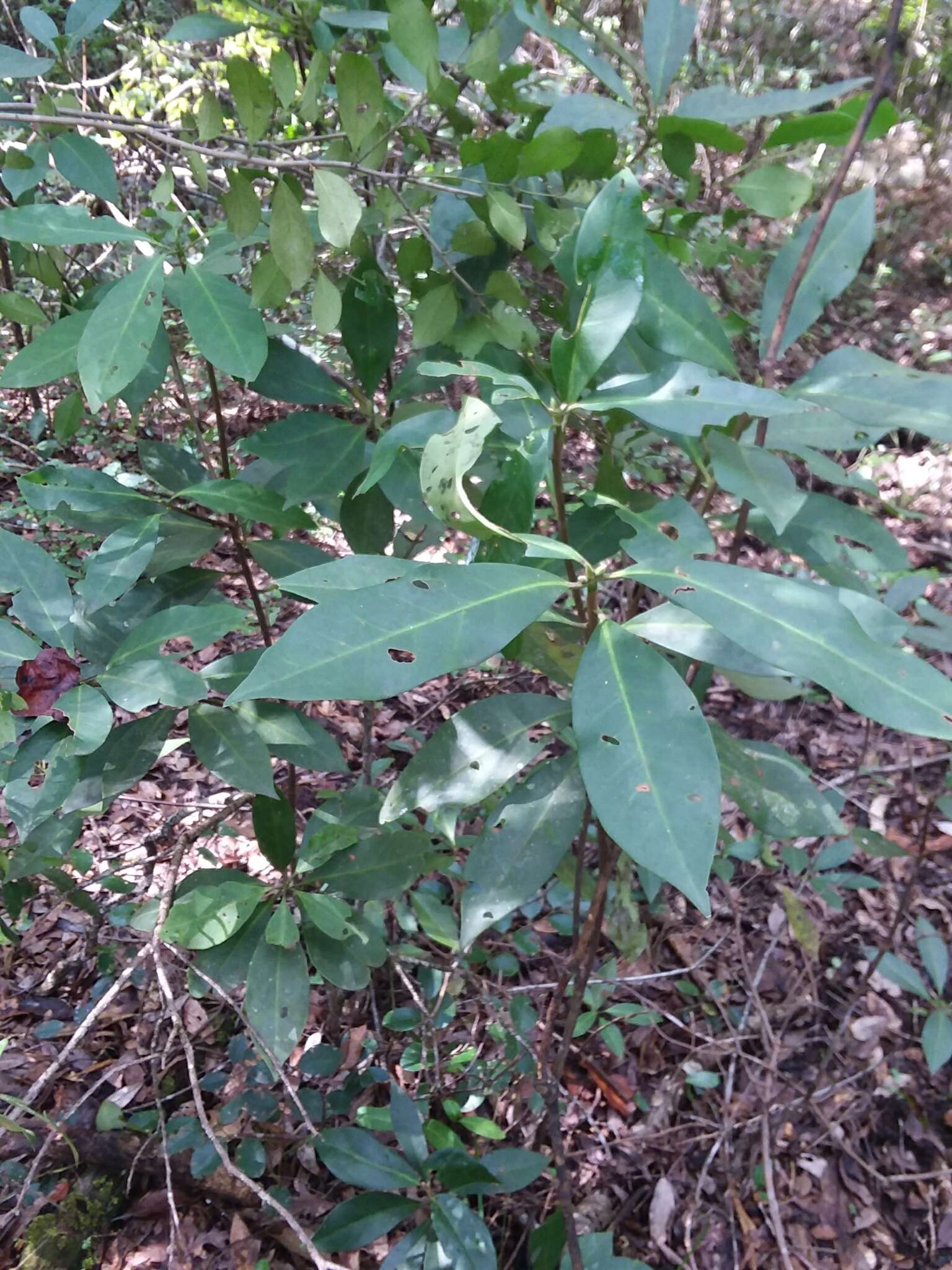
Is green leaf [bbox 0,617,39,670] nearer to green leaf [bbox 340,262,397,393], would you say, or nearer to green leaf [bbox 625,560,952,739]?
green leaf [bbox 340,262,397,393]

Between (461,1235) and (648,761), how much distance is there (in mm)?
878

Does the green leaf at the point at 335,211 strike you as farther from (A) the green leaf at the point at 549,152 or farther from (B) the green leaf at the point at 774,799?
(B) the green leaf at the point at 774,799

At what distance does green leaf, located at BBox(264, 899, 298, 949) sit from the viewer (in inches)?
41.2

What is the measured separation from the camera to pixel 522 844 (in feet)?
2.88

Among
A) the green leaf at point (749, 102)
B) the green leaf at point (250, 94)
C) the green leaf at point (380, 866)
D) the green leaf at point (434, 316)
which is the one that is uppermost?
the green leaf at point (250, 94)

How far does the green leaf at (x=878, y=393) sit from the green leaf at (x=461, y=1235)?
1.11 m

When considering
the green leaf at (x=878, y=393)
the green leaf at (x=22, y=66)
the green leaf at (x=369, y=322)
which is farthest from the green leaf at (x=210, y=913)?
the green leaf at (x=22, y=66)

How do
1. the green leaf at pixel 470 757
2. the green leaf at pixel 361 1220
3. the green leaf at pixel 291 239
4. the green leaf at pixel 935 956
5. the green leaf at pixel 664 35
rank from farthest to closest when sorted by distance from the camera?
1. the green leaf at pixel 935 956
2. the green leaf at pixel 361 1220
3. the green leaf at pixel 664 35
4. the green leaf at pixel 291 239
5. the green leaf at pixel 470 757

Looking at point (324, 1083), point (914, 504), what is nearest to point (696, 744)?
point (324, 1083)

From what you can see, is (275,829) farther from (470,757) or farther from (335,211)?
(335,211)

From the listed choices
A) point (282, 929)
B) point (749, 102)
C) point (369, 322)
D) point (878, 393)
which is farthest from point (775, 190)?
point (282, 929)

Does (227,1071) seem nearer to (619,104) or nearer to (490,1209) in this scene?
(490,1209)

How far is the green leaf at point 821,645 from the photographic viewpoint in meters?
0.61

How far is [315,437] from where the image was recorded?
44.5 inches
